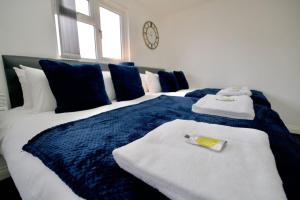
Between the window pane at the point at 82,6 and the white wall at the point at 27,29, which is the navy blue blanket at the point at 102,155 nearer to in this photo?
the white wall at the point at 27,29

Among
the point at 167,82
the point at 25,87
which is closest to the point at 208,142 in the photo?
the point at 25,87

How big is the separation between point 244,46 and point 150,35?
6.10 ft

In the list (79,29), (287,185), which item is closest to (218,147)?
(287,185)

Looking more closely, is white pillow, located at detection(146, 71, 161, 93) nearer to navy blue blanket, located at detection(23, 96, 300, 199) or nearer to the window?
the window

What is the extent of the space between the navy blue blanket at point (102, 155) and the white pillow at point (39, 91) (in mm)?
524

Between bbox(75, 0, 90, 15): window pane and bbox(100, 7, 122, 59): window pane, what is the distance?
26 cm

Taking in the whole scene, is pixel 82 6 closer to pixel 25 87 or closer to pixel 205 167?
pixel 25 87

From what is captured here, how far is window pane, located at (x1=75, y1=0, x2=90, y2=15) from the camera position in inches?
76.4

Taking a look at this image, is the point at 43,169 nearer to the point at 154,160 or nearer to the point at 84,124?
the point at 84,124

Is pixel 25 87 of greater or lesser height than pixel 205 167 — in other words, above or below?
above

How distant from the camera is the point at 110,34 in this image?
2.46 meters

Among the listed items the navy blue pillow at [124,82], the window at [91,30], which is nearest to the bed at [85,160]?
the navy blue pillow at [124,82]

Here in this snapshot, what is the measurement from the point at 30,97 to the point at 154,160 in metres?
1.33

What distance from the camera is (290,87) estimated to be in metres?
2.53
